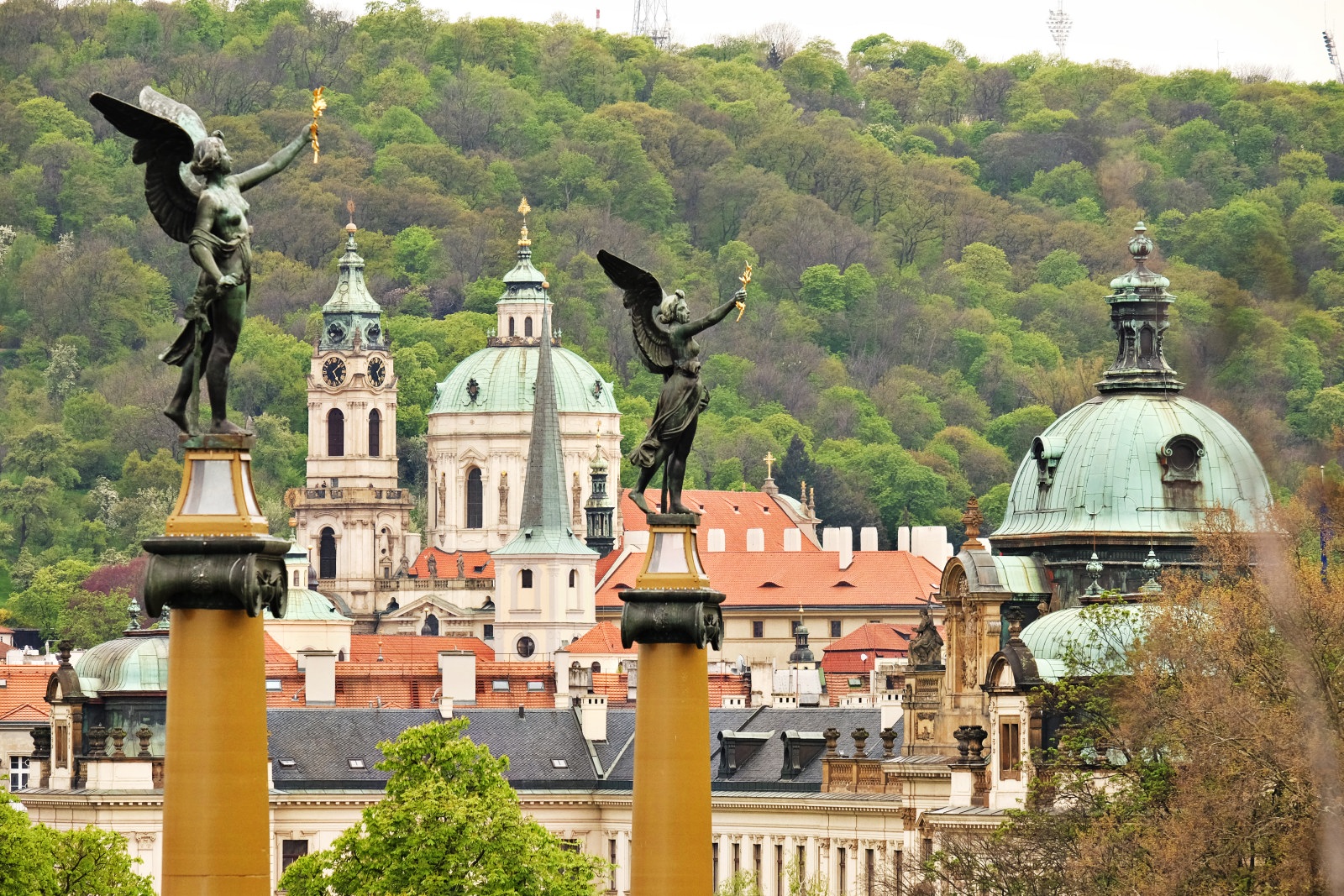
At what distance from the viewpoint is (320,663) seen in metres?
170

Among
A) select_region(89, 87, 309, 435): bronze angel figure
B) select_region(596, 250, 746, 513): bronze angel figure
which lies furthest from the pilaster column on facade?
select_region(89, 87, 309, 435): bronze angel figure

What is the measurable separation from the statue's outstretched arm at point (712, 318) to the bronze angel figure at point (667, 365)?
3cm

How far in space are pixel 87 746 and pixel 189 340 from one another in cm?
9475

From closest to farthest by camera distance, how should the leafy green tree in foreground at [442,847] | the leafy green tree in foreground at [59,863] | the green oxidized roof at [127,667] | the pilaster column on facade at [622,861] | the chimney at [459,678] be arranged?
1. the leafy green tree in foreground at [59,863]
2. the leafy green tree in foreground at [442,847]
3. the green oxidized roof at [127,667]
4. the pilaster column on facade at [622,861]
5. the chimney at [459,678]

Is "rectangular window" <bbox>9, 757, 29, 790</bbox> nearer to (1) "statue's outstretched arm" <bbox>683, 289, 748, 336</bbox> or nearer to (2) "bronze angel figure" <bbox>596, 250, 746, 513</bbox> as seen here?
(2) "bronze angel figure" <bbox>596, 250, 746, 513</bbox>

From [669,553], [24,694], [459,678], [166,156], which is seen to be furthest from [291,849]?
[166,156]

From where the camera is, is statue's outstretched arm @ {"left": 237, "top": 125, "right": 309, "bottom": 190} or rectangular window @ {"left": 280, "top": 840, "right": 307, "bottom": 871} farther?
rectangular window @ {"left": 280, "top": 840, "right": 307, "bottom": 871}

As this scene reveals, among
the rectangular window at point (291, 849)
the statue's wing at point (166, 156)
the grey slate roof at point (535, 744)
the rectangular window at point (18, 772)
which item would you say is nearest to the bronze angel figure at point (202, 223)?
the statue's wing at point (166, 156)

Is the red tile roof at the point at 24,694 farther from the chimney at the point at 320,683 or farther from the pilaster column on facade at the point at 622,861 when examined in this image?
the pilaster column on facade at the point at 622,861

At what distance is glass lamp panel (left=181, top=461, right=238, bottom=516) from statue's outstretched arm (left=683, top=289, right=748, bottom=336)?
19.4 ft

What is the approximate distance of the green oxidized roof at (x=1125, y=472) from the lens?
109m

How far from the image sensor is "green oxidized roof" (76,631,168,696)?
128 metres

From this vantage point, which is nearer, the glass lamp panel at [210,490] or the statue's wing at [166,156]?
the glass lamp panel at [210,490]

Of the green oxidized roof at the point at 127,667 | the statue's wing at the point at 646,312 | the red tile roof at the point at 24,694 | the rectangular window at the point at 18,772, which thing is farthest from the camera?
the red tile roof at the point at 24,694
